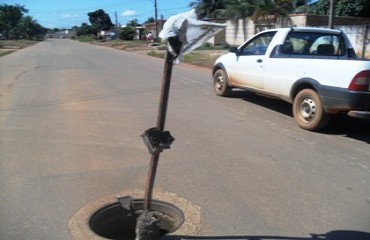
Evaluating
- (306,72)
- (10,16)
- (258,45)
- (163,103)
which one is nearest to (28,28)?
(10,16)

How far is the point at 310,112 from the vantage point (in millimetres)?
7520

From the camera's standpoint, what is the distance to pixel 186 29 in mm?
3172

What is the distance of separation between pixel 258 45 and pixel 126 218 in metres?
6.06

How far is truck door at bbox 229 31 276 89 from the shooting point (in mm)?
8945

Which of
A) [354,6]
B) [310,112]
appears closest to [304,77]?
[310,112]

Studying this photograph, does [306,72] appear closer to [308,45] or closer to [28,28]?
[308,45]

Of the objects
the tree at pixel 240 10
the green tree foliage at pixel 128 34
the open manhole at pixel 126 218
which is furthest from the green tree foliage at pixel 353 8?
the green tree foliage at pixel 128 34

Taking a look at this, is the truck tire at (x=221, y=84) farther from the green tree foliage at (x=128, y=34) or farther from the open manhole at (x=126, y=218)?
the green tree foliage at (x=128, y=34)

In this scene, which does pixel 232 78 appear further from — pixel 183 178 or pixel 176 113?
pixel 183 178

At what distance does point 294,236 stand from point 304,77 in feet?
14.2

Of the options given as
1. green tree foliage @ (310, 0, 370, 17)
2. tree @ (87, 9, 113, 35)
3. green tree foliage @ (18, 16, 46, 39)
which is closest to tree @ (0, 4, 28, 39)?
green tree foliage @ (18, 16, 46, 39)

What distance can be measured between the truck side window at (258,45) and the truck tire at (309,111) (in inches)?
66.0

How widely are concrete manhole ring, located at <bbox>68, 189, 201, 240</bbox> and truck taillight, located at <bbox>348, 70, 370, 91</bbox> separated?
355 cm

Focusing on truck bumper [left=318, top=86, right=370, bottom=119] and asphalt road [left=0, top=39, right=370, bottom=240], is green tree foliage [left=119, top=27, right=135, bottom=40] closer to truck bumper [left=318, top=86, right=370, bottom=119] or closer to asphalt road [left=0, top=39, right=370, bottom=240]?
asphalt road [left=0, top=39, right=370, bottom=240]
